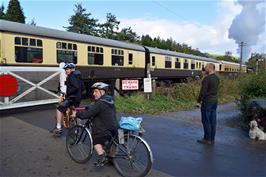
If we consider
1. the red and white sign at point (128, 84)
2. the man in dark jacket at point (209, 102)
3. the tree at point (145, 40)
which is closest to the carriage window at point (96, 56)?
the red and white sign at point (128, 84)

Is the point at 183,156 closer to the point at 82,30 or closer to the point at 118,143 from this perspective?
the point at 118,143

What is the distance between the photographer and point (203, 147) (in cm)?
758

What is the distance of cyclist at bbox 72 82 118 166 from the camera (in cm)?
553

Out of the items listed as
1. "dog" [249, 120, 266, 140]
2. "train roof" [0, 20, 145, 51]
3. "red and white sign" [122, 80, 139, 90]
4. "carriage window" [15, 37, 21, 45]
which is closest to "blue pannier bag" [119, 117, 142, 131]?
"dog" [249, 120, 266, 140]

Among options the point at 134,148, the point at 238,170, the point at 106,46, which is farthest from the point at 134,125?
the point at 106,46

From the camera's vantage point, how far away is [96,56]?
58.0ft

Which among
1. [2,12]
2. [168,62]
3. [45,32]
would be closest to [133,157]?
[45,32]

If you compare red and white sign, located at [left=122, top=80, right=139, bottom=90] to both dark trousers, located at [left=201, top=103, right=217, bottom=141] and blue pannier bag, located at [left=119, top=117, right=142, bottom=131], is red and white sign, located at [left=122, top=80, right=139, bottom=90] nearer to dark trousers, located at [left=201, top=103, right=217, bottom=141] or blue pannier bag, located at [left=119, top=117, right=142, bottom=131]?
dark trousers, located at [left=201, top=103, right=217, bottom=141]

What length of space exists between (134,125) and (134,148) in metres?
0.36

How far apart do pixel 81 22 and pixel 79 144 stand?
53974mm

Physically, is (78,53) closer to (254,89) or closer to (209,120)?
(254,89)

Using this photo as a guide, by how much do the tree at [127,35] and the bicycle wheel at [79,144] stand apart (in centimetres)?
5193

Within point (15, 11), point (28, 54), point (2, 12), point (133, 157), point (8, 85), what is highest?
point (2, 12)

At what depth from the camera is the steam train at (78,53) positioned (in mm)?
12602
